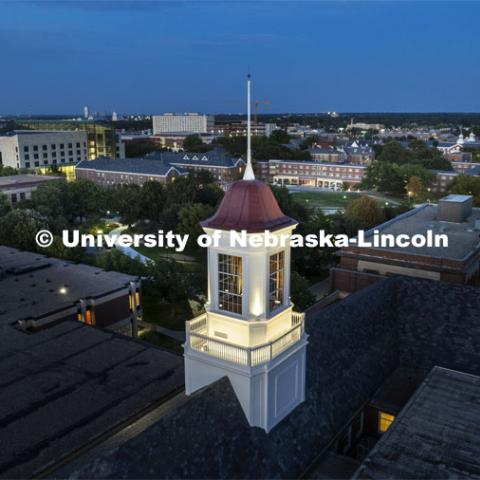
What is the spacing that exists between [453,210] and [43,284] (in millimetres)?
37544

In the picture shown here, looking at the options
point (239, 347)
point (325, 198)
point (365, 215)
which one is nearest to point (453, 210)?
point (365, 215)

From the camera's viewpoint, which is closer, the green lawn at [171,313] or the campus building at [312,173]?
the green lawn at [171,313]

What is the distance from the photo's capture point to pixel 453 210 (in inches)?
1907

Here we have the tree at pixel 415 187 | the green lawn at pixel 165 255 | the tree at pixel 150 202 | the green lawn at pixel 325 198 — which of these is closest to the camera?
the green lawn at pixel 165 255

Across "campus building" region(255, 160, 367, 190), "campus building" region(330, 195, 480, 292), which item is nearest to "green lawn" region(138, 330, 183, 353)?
"campus building" region(330, 195, 480, 292)

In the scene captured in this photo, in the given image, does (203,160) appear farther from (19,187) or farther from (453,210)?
(453,210)

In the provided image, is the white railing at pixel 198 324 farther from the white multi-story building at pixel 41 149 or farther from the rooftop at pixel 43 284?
the white multi-story building at pixel 41 149

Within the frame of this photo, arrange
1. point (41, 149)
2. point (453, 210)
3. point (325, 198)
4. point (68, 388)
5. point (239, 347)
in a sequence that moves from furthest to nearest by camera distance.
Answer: point (41, 149)
point (325, 198)
point (453, 210)
point (68, 388)
point (239, 347)

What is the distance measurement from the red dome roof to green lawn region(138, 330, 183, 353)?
26.2 metres

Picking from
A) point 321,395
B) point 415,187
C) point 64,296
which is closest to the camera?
point 321,395

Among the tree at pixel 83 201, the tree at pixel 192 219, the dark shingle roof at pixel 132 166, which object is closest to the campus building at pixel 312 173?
the dark shingle roof at pixel 132 166

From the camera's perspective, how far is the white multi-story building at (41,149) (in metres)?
160

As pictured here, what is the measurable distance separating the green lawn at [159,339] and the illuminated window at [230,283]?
25004 millimetres

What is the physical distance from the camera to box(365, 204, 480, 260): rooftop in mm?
39312
